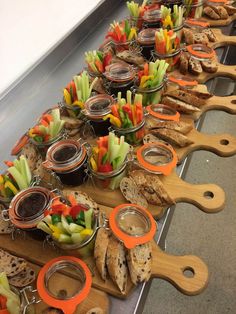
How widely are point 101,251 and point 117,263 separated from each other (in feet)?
0.20

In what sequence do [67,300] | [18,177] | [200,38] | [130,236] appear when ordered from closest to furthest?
[67,300]
[130,236]
[18,177]
[200,38]

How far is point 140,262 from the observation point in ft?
3.19

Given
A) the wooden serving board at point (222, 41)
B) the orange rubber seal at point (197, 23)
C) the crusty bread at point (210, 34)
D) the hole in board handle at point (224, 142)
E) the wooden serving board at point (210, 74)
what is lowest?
the hole in board handle at point (224, 142)

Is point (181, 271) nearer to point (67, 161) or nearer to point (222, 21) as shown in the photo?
point (67, 161)

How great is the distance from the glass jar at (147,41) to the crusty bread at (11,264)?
47.4 inches

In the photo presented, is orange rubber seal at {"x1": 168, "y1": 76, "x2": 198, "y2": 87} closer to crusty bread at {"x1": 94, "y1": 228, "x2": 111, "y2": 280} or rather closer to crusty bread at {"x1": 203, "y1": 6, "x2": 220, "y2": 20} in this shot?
crusty bread at {"x1": 203, "y1": 6, "x2": 220, "y2": 20}

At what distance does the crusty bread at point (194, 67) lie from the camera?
165cm

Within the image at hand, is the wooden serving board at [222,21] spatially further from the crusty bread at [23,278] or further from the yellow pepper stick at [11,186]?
the crusty bread at [23,278]

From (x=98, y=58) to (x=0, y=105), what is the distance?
53cm

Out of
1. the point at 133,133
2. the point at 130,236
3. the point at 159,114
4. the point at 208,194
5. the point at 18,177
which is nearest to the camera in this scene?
the point at 130,236

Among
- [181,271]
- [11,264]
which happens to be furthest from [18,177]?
[181,271]

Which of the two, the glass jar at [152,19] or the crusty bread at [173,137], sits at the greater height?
→ the glass jar at [152,19]

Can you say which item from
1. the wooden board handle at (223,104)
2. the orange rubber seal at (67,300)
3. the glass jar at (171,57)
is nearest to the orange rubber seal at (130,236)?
the orange rubber seal at (67,300)

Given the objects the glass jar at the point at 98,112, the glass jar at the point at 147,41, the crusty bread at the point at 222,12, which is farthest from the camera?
the crusty bread at the point at 222,12
